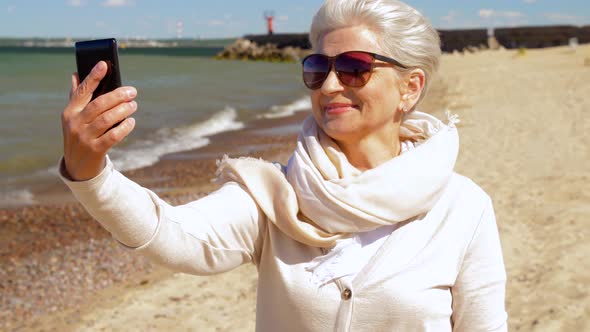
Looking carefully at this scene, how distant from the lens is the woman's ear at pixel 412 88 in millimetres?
2139

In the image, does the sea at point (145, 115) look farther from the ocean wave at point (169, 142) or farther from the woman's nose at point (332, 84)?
the woman's nose at point (332, 84)

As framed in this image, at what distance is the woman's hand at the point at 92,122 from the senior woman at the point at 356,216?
226 millimetres

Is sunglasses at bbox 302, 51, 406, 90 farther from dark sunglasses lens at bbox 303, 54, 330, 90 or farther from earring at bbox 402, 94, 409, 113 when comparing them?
earring at bbox 402, 94, 409, 113

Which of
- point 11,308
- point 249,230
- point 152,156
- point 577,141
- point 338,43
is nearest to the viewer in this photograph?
point 249,230

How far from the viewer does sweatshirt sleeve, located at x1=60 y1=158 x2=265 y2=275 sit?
147cm

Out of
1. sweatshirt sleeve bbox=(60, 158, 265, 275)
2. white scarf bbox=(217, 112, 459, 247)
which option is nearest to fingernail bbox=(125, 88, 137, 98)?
sweatshirt sleeve bbox=(60, 158, 265, 275)

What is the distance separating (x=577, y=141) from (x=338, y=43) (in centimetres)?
947

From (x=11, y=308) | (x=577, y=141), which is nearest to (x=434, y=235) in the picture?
(x=11, y=308)

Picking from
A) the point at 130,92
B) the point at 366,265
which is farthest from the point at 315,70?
the point at 130,92

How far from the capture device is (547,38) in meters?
53.1

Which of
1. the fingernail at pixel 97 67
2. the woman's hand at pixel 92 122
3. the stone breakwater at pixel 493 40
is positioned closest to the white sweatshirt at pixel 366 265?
the woman's hand at pixel 92 122

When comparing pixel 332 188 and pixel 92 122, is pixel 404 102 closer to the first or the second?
pixel 332 188

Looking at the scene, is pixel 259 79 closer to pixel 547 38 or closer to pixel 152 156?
pixel 152 156

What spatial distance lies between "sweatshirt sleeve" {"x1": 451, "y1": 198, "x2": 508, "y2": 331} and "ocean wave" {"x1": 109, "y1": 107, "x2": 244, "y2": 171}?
9.19 m
